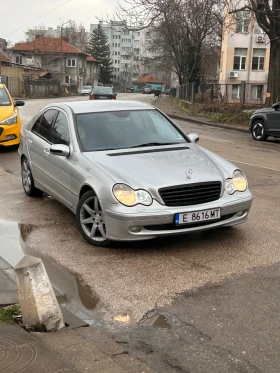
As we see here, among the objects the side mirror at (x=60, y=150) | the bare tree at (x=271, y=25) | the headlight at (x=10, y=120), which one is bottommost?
the headlight at (x=10, y=120)

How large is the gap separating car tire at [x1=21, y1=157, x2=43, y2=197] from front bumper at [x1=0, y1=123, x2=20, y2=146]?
4345 mm

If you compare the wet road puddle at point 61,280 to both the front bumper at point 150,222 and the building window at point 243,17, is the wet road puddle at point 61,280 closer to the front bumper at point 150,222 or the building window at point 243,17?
the front bumper at point 150,222

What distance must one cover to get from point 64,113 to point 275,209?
332cm

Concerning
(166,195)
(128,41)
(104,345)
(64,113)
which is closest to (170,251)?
(166,195)

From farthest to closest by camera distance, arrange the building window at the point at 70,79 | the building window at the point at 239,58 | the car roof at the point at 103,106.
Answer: the building window at the point at 70,79
the building window at the point at 239,58
the car roof at the point at 103,106

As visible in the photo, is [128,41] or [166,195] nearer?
[166,195]

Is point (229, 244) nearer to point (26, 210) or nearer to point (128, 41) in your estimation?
point (26, 210)

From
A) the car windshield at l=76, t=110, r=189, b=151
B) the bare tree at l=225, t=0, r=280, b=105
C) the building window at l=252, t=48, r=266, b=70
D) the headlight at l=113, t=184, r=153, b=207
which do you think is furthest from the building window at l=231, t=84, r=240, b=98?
the headlight at l=113, t=184, r=153, b=207

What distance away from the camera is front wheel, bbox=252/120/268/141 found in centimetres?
1675

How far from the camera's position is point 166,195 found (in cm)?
517

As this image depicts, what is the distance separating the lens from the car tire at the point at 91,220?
5477 mm

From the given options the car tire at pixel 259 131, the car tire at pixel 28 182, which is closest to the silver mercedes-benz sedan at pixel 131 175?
the car tire at pixel 28 182

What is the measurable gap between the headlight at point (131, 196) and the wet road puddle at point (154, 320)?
4.59 ft

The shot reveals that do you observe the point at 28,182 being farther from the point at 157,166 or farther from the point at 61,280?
the point at 61,280
